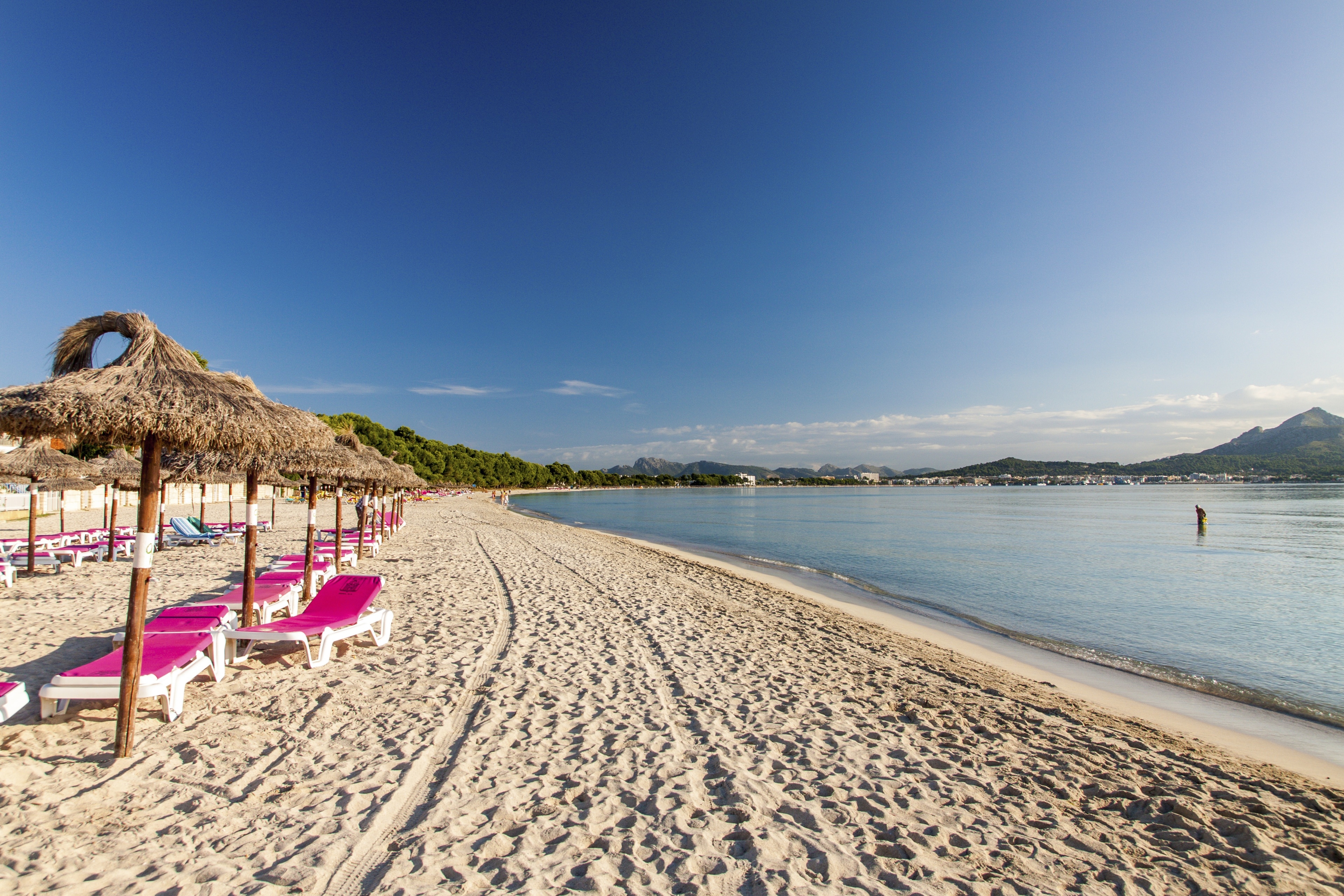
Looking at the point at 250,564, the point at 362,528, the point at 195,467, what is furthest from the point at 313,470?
the point at 362,528

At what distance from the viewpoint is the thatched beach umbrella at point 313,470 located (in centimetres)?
761

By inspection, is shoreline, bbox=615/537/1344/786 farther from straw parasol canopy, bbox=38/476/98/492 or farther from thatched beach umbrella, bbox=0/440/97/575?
straw parasol canopy, bbox=38/476/98/492

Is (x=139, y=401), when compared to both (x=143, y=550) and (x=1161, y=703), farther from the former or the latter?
(x=1161, y=703)

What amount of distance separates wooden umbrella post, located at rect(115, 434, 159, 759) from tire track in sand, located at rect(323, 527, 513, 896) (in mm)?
1827

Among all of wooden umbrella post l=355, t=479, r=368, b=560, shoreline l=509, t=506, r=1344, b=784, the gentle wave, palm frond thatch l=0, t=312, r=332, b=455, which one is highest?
palm frond thatch l=0, t=312, r=332, b=455

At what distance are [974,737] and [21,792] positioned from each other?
20.8 ft

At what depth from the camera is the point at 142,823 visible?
3.05 metres

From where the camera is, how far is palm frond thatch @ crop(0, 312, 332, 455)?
3.49 m

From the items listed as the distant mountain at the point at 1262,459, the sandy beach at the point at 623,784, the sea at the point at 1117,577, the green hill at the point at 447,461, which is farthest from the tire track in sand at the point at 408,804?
the distant mountain at the point at 1262,459

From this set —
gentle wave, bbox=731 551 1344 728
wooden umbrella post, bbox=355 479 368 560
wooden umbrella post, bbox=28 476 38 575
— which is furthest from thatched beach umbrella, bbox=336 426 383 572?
gentle wave, bbox=731 551 1344 728

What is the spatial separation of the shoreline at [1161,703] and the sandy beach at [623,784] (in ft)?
1.00

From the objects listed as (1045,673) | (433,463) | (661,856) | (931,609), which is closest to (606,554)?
(931,609)

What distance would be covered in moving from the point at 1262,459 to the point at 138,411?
20713cm

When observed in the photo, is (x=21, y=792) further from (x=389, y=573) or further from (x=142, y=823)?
(x=389, y=573)
